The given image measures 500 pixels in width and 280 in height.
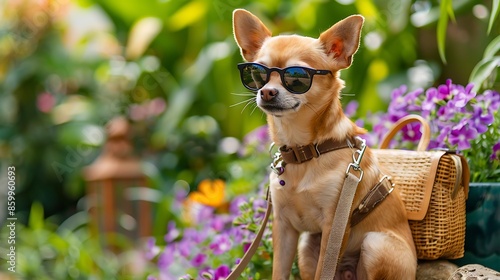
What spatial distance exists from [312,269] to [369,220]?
0.27 metres

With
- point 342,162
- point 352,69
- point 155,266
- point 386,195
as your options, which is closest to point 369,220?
point 386,195

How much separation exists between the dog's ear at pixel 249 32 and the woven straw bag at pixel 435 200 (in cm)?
66

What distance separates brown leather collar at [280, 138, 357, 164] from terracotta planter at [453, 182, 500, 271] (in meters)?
0.65

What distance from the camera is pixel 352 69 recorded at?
178 inches

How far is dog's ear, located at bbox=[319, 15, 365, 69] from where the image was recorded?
191 cm

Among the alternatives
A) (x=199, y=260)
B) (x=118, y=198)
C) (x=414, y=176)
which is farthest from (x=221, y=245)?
(x=118, y=198)

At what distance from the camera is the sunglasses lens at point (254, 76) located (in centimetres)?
184

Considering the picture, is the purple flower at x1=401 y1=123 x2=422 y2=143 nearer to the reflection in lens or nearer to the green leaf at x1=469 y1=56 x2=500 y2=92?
the green leaf at x1=469 y1=56 x2=500 y2=92

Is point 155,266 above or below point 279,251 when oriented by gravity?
below

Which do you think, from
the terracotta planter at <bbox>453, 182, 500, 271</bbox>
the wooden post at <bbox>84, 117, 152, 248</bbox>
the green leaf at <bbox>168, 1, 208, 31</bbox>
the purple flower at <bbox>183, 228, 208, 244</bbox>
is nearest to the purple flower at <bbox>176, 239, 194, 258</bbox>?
the purple flower at <bbox>183, 228, 208, 244</bbox>

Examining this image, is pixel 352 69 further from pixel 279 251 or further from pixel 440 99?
pixel 279 251

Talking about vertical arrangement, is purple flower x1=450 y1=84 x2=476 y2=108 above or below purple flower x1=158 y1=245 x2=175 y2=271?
above

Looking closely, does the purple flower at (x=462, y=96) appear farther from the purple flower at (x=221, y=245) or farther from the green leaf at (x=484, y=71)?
the purple flower at (x=221, y=245)

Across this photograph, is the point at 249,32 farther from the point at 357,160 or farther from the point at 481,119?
the point at 481,119
